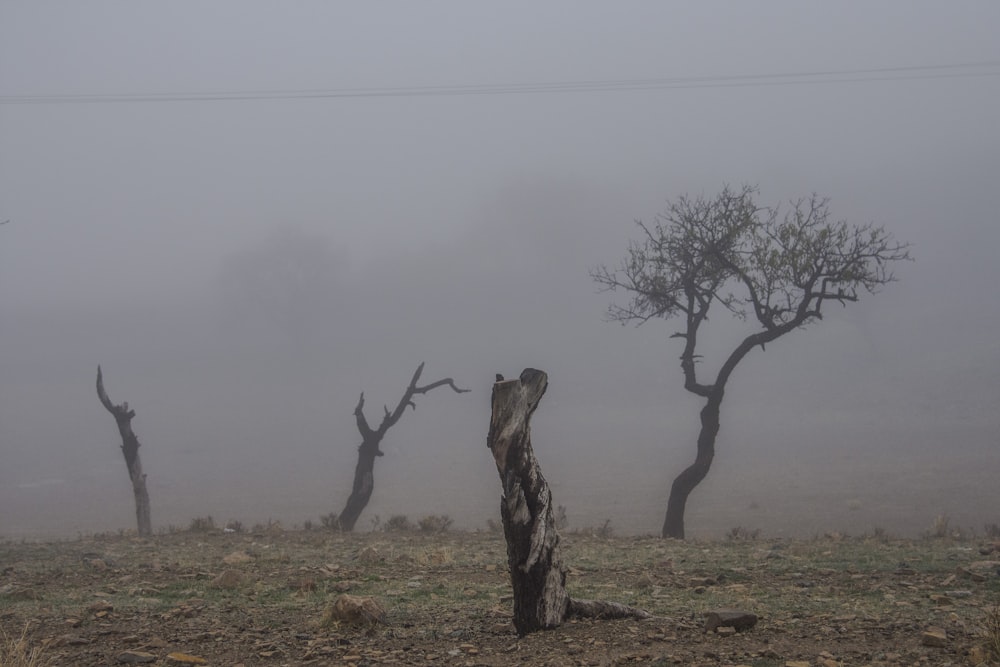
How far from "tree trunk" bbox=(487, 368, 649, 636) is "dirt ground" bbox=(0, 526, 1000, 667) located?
251 millimetres

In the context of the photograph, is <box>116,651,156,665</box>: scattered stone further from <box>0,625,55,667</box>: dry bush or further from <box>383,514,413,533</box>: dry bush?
<box>383,514,413,533</box>: dry bush

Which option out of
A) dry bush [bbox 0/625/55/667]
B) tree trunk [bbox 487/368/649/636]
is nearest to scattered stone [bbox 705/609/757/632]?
tree trunk [bbox 487/368/649/636]

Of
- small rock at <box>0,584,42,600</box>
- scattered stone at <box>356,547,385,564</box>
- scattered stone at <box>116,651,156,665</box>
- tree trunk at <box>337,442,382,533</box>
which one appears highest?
tree trunk at <box>337,442,382,533</box>

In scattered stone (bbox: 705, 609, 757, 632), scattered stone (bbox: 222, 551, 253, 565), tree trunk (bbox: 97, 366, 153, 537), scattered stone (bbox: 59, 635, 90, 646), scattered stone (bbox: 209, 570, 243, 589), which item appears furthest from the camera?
tree trunk (bbox: 97, 366, 153, 537)

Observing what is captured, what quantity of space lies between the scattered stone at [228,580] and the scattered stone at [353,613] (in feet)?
12.3

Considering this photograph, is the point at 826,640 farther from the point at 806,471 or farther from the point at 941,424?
the point at 941,424

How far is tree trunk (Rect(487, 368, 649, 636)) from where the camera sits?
26.6 ft

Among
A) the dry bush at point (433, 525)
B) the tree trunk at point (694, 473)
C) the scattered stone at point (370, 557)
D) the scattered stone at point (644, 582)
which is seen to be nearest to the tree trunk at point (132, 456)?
the dry bush at point (433, 525)

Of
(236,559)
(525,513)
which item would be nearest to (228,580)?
(236,559)

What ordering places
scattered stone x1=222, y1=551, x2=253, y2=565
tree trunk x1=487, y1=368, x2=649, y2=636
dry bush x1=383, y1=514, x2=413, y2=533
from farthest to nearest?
1. dry bush x1=383, y1=514, x2=413, y2=533
2. scattered stone x1=222, y1=551, x2=253, y2=565
3. tree trunk x1=487, y1=368, x2=649, y2=636

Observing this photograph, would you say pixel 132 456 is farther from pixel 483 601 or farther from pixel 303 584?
pixel 483 601

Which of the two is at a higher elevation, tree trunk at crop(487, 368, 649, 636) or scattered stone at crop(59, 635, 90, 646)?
tree trunk at crop(487, 368, 649, 636)

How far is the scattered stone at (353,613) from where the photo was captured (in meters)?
9.01

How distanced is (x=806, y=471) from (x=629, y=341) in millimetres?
53543
